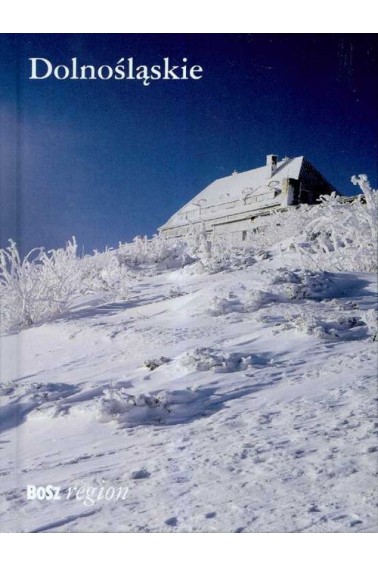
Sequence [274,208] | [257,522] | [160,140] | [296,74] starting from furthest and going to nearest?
1. [274,208]
2. [160,140]
3. [296,74]
4. [257,522]

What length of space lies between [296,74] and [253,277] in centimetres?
225

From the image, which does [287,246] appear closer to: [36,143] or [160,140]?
[160,140]

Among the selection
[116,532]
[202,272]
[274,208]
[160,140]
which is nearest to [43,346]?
Answer: [202,272]

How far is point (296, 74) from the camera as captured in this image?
14.0 feet

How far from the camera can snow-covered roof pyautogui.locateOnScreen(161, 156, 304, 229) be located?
→ 5371 mm

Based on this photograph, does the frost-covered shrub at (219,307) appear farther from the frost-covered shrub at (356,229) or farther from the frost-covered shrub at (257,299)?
the frost-covered shrub at (356,229)

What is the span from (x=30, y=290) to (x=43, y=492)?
4058mm

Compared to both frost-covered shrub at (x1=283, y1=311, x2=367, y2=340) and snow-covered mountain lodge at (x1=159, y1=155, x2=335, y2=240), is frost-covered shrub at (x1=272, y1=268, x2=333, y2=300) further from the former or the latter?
snow-covered mountain lodge at (x1=159, y1=155, x2=335, y2=240)

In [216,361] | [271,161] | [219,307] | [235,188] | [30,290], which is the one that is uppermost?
[271,161]

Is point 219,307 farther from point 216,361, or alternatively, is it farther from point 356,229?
point 356,229

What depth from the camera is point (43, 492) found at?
2.91 metres

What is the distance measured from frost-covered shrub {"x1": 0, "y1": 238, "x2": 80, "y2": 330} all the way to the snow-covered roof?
1.76 m

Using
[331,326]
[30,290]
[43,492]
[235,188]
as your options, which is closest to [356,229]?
[331,326]

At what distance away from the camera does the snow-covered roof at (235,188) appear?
5.37 metres
